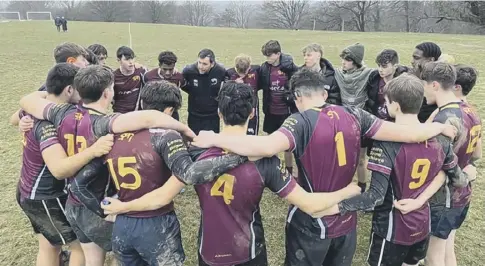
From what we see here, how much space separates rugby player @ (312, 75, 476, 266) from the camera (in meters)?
2.89

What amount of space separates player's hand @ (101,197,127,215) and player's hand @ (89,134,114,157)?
362mm

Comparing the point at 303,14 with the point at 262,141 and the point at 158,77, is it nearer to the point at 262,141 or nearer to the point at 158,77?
the point at 158,77

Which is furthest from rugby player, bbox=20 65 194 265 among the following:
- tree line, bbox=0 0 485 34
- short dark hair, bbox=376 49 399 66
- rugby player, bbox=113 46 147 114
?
tree line, bbox=0 0 485 34

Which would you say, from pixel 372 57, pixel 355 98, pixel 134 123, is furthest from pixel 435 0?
pixel 134 123

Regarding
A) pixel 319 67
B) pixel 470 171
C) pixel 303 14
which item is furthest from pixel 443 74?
pixel 303 14

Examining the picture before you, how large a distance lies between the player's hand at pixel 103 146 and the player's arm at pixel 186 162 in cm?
30

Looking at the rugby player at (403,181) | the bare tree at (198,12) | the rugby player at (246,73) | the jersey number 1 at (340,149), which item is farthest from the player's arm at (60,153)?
the bare tree at (198,12)

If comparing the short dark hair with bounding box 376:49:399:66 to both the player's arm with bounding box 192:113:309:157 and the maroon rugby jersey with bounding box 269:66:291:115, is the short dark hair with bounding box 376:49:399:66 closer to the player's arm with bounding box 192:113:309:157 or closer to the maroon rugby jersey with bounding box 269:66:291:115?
the maroon rugby jersey with bounding box 269:66:291:115

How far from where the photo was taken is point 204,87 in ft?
20.6

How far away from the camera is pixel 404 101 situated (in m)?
2.91

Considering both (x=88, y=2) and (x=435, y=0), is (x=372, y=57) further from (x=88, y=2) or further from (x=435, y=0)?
(x=88, y=2)

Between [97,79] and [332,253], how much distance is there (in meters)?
2.22

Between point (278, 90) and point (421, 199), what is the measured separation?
370 cm

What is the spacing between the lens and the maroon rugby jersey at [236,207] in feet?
8.75
